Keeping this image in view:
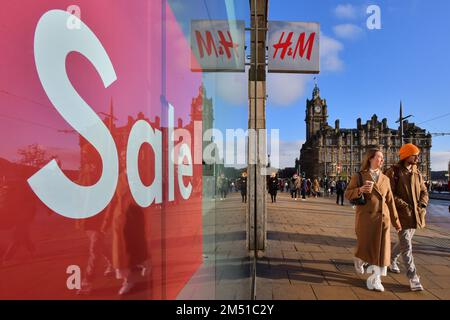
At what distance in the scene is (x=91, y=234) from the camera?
924 millimetres

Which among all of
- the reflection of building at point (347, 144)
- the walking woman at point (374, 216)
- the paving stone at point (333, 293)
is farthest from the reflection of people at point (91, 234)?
the reflection of building at point (347, 144)

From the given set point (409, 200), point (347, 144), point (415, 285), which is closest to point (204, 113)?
point (409, 200)

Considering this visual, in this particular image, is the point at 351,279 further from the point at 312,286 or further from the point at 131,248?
the point at 131,248

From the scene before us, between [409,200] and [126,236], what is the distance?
4305 millimetres

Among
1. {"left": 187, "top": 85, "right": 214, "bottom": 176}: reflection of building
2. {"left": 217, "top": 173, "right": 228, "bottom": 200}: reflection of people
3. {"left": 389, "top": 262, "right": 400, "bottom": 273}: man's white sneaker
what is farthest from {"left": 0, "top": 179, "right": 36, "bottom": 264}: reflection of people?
{"left": 389, "top": 262, "right": 400, "bottom": 273}: man's white sneaker

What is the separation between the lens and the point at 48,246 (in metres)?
0.78

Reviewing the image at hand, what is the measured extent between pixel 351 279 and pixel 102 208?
4477 millimetres

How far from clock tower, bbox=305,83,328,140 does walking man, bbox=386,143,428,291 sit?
411 feet

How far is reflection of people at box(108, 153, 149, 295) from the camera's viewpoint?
1.04 meters

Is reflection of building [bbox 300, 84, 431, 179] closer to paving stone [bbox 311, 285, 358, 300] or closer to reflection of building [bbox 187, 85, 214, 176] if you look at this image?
paving stone [bbox 311, 285, 358, 300]

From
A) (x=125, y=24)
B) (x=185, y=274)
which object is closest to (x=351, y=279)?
(x=185, y=274)

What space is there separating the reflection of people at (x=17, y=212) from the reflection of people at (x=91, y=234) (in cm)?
15

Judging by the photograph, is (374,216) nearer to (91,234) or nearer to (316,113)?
(91,234)

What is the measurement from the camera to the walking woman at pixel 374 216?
4.15m
